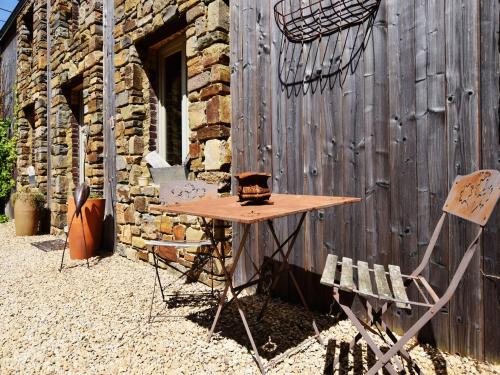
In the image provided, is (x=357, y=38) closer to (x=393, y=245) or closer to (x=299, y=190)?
(x=299, y=190)

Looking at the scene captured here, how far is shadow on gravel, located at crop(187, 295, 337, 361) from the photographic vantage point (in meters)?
2.08

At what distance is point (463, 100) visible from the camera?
1.82 m

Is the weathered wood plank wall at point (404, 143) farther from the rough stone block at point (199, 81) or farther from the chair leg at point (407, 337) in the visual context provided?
the chair leg at point (407, 337)

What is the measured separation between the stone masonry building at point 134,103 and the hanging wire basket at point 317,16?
0.67 meters

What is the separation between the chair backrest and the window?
2.92 metres

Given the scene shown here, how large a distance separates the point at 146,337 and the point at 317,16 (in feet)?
8.44

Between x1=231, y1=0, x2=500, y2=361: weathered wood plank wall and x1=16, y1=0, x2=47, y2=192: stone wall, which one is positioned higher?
x1=16, y1=0, x2=47, y2=192: stone wall

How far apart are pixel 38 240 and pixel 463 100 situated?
638cm

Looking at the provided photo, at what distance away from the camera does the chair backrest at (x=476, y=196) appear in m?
1.29

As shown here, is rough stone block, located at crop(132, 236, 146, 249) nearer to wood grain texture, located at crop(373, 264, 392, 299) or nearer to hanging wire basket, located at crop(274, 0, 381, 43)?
hanging wire basket, located at crop(274, 0, 381, 43)

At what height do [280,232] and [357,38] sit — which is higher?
[357,38]

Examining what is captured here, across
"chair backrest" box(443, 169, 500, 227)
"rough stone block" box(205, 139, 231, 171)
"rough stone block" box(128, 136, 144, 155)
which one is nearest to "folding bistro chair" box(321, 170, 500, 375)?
"chair backrest" box(443, 169, 500, 227)

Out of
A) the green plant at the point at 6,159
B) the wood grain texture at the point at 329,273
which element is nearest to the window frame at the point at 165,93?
the wood grain texture at the point at 329,273

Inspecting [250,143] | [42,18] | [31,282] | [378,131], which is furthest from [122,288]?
[42,18]
